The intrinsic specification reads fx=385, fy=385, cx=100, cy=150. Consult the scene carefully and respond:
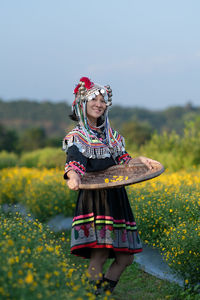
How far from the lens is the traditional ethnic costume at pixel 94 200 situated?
3043mm

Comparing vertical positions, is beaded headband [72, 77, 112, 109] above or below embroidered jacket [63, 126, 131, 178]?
above

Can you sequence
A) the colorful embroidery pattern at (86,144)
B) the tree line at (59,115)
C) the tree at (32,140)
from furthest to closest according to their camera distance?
the tree line at (59,115) → the tree at (32,140) → the colorful embroidery pattern at (86,144)

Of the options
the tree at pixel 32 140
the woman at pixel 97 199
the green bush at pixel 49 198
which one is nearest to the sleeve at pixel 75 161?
the woman at pixel 97 199

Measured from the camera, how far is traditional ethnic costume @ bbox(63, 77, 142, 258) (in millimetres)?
3043

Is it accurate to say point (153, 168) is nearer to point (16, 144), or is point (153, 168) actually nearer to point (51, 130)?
point (16, 144)

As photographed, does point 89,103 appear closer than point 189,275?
Yes

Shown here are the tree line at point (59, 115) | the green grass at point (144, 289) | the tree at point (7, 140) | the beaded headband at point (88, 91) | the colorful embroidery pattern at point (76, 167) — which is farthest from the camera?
the tree line at point (59, 115)

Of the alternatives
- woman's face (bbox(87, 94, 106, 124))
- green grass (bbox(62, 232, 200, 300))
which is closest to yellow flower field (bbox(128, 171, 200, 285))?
green grass (bbox(62, 232, 200, 300))

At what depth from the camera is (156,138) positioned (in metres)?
13.1

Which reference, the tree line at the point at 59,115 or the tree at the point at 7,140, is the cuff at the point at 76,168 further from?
the tree line at the point at 59,115

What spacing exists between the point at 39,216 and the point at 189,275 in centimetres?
419

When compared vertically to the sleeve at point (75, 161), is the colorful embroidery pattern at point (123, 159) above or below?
below

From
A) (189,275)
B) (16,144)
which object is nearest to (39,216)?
(189,275)

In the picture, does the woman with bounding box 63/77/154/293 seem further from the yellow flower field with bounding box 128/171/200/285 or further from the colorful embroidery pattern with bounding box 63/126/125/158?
the yellow flower field with bounding box 128/171/200/285
